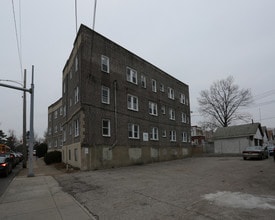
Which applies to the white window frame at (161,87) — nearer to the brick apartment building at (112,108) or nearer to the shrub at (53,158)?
the brick apartment building at (112,108)

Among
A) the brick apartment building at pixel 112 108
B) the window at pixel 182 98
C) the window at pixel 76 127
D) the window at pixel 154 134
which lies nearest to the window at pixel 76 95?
the brick apartment building at pixel 112 108

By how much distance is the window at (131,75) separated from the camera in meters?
26.0

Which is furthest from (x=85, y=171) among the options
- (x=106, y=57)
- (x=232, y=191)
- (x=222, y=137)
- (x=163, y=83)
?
(x=222, y=137)

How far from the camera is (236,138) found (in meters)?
42.7

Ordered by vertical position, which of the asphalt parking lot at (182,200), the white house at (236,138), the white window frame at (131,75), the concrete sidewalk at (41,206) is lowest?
the concrete sidewalk at (41,206)

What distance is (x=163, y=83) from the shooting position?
1275 inches

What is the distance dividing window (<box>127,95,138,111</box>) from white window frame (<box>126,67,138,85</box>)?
1732 millimetres

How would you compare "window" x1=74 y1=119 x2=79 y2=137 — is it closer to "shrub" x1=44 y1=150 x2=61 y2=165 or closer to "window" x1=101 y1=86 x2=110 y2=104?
"window" x1=101 y1=86 x2=110 y2=104

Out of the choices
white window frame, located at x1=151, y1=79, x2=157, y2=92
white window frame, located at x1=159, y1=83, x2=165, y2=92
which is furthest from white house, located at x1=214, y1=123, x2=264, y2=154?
white window frame, located at x1=151, y1=79, x2=157, y2=92

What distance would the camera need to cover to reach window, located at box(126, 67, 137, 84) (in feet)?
85.3

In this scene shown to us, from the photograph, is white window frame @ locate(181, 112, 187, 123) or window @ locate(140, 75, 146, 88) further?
white window frame @ locate(181, 112, 187, 123)

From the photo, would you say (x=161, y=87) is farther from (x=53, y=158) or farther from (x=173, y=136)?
(x=53, y=158)

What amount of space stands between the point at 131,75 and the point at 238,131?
84.4ft

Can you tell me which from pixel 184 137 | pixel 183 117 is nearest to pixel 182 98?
pixel 183 117
